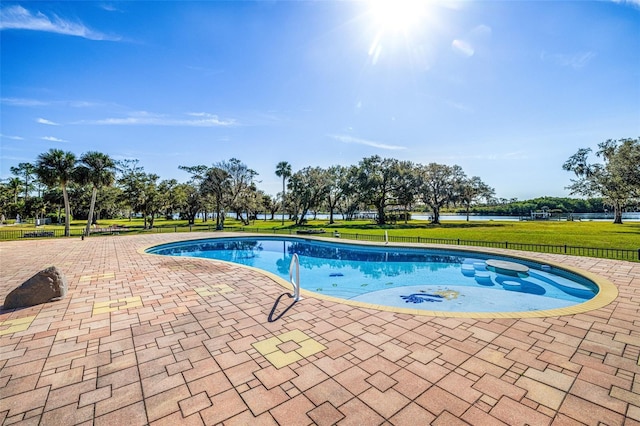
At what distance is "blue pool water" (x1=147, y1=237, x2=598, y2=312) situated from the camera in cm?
726

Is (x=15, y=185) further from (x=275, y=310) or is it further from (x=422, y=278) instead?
(x=422, y=278)

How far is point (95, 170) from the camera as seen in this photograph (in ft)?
71.2

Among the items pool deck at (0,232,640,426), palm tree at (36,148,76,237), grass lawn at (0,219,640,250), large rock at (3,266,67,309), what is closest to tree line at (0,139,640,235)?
grass lawn at (0,219,640,250)

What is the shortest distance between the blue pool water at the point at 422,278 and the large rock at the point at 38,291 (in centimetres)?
613

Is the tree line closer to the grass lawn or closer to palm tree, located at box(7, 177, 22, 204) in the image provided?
palm tree, located at box(7, 177, 22, 204)

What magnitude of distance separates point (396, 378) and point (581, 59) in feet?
45.9

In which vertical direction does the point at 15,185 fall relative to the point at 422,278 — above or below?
above

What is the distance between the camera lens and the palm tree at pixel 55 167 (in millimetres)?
19797

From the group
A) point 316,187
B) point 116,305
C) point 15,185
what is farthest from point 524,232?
point 15,185

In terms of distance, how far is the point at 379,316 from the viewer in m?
4.58

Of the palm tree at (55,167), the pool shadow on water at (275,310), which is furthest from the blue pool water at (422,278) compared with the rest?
the palm tree at (55,167)

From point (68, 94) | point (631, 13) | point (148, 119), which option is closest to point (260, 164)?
point (148, 119)

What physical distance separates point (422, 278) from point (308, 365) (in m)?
7.95

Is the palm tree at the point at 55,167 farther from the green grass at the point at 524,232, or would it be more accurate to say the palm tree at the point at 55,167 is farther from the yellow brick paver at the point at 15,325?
the yellow brick paver at the point at 15,325
